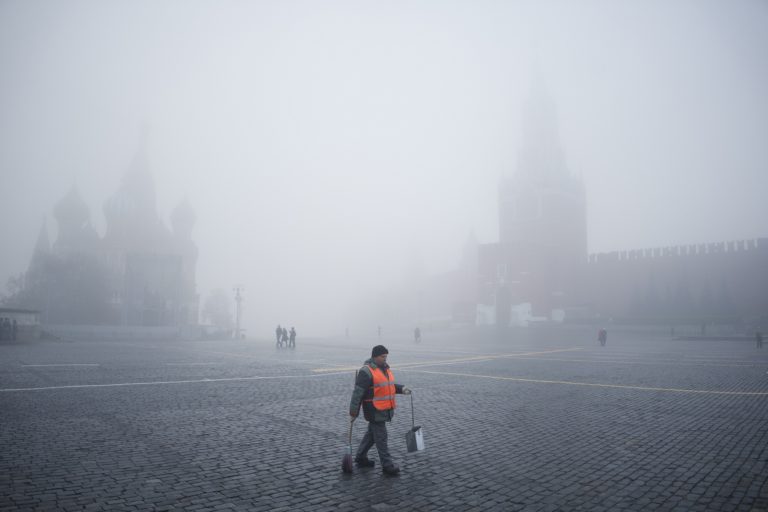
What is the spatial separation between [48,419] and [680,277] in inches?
2296

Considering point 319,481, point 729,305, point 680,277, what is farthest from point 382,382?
point 680,277

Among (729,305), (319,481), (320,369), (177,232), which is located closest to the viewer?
(319,481)

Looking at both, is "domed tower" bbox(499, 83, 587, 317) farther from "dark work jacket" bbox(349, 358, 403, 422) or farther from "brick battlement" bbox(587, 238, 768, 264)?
"dark work jacket" bbox(349, 358, 403, 422)

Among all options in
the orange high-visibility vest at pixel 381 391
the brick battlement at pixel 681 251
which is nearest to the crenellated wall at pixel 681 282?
the brick battlement at pixel 681 251

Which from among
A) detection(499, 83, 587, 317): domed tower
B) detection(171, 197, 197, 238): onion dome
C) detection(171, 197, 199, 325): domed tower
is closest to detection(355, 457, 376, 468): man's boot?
detection(499, 83, 587, 317): domed tower

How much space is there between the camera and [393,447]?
6660mm

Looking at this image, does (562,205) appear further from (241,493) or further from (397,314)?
(241,493)

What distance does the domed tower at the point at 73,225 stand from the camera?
238 ft

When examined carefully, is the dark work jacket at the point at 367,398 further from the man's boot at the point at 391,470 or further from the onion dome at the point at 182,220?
the onion dome at the point at 182,220

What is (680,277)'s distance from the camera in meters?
52.7

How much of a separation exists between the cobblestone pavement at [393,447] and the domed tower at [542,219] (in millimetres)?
50386

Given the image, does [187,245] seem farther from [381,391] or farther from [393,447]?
[381,391]

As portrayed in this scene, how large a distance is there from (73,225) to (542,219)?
69.1 meters

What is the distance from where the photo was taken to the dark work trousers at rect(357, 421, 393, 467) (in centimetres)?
546
